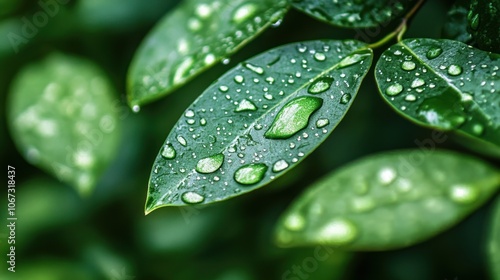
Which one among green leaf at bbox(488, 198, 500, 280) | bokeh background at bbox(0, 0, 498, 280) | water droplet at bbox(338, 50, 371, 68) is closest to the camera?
water droplet at bbox(338, 50, 371, 68)

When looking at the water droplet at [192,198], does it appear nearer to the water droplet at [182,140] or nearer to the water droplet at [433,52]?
the water droplet at [182,140]

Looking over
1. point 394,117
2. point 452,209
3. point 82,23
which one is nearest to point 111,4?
point 82,23

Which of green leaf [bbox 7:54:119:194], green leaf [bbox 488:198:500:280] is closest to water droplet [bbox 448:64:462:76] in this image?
green leaf [bbox 488:198:500:280]

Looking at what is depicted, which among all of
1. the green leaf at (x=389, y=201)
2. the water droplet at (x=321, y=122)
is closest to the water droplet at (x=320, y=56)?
the water droplet at (x=321, y=122)

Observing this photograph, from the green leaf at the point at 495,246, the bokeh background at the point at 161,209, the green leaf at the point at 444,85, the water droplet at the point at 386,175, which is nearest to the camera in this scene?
the green leaf at the point at 444,85

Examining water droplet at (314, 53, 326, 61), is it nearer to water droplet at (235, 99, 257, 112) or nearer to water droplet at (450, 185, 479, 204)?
water droplet at (235, 99, 257, 112)

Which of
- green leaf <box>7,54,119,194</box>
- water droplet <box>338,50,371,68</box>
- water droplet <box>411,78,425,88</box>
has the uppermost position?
water droplet <box>338,50,371,68</box>

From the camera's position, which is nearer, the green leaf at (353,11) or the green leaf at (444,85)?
the green leaf at (444,85)
